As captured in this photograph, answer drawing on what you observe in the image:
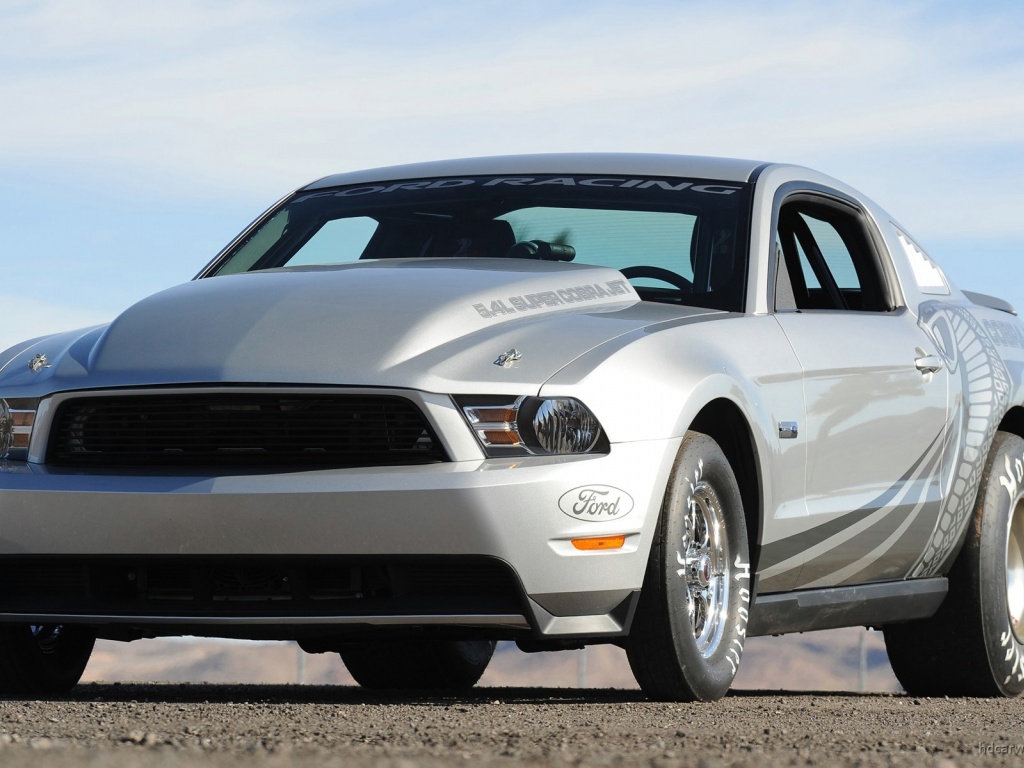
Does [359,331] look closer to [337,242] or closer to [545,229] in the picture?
[545,229]

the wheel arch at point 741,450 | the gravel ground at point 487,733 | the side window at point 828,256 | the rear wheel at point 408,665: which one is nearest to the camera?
the gravel ground at point 487,733

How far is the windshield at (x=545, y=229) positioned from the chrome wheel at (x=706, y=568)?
87cm

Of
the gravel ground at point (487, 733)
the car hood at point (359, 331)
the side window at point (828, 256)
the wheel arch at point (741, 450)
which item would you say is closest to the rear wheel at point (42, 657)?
→ the gravel ground at point (487, 733)

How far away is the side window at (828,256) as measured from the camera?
6910 millimetres

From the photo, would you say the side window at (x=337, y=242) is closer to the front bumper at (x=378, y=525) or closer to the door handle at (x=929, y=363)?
the front bumper at (x=378, y=525)

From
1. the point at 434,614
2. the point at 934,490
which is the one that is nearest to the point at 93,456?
the point at 434,614

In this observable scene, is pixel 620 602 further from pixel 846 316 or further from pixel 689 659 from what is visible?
pixel 846 316

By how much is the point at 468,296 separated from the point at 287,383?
0.68m

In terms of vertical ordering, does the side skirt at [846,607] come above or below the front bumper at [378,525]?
below

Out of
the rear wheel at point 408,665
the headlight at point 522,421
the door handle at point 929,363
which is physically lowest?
the rear wheel at point 408,665

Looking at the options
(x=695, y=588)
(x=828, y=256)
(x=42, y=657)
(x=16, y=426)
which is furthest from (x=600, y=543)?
(x=828, y=256)

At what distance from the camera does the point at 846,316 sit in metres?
6.30

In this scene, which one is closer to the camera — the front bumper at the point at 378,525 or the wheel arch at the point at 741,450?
the front bumper at the point at 378,525

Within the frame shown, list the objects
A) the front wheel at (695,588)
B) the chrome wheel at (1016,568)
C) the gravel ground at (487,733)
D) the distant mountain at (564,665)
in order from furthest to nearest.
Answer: the distant mountain at (564,665) → the chrome wheel at (1016,568) → the front wheel at (695,588) → the gravel ground at (487,733)
